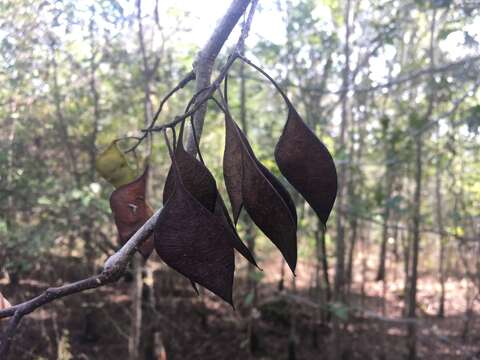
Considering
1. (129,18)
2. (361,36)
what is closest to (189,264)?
(129,18)

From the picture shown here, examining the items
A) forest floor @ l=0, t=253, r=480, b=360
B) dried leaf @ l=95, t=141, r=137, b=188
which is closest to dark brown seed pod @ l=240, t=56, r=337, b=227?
dried leaf @ l=95, t=141, r=137, b=188

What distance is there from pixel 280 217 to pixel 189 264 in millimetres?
105

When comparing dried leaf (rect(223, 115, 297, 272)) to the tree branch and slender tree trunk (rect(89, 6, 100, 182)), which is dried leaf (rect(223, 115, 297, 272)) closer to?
the tree branch

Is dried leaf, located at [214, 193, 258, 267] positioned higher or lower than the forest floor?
higher

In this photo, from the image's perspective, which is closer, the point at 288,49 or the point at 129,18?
the point at 129,18

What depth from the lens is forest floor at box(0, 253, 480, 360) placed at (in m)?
5.02

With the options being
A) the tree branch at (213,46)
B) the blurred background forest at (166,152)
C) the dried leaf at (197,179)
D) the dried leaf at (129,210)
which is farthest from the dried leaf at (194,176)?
the blurred background forest at (166,152)

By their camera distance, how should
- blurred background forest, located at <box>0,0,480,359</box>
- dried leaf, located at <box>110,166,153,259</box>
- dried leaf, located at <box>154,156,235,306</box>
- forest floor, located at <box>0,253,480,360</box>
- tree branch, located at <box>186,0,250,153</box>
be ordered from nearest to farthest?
dried leaf, located at <box>154,156,235,306</box>
tree branch, located at <box>186,0,250,153</box>
dried leaf, located at <box>110,166,153,259</box>
blurred background forest, located at <box>0,0,480,359</box>
forest floor, located at <box>0,253,480,360</box>

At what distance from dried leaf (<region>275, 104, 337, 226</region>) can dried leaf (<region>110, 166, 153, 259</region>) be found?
26 centimetres

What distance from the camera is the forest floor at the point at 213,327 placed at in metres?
5.02

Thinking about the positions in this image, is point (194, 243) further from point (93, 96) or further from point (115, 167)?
point (93, 96)

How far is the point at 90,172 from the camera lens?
4.62 m

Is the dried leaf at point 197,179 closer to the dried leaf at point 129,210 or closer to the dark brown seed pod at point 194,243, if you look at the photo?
the dark brown seed pod at point 194,243

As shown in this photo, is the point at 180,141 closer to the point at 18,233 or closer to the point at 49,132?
the point at 18,233
